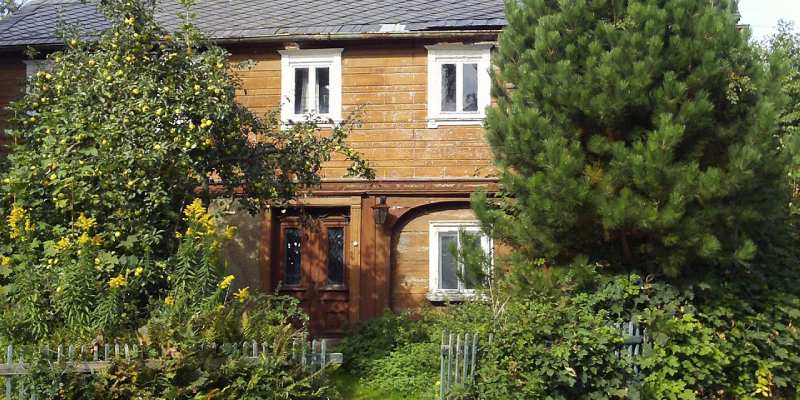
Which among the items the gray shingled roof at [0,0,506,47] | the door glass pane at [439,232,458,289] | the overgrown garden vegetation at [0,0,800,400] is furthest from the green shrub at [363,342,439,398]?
the gray shingled roof at [0,0,506,47]

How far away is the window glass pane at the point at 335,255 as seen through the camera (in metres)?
14.6

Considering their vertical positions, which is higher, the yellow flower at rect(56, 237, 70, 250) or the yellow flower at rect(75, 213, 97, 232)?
the yellow flower at rect(75, 213, 97, 232)

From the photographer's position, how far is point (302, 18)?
49.6 ft

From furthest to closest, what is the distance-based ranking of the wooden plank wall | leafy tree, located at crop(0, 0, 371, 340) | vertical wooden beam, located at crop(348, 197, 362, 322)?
the wooden plank wall → vertical wooden beam, located at crop(348, 197, 362, 322) → leafy tree, located at crop(0, 0, 371, 340)

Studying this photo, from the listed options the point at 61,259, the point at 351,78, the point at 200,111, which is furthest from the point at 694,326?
the point at 351,78

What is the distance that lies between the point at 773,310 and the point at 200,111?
6.48m

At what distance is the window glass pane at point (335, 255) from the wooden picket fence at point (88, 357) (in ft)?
21.7

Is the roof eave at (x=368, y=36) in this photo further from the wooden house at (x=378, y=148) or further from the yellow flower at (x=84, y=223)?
the yellow flower at (x=84, y=223)

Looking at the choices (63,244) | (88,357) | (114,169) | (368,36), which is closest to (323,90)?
(368,36)

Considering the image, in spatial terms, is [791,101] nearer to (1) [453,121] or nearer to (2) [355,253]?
(1) [453,121]

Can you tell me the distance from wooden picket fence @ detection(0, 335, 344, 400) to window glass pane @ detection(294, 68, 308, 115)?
7315 millimetres

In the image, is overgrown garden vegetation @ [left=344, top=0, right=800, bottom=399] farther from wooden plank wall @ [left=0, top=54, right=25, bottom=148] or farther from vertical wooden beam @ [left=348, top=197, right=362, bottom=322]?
wooden plank wall @ [left=0, top=54, right=25, bottom=148]

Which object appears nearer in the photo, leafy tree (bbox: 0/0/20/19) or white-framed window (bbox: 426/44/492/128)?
white-framed window (bbox: 426/44/492/128)

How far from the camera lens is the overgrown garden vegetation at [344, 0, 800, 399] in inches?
346
